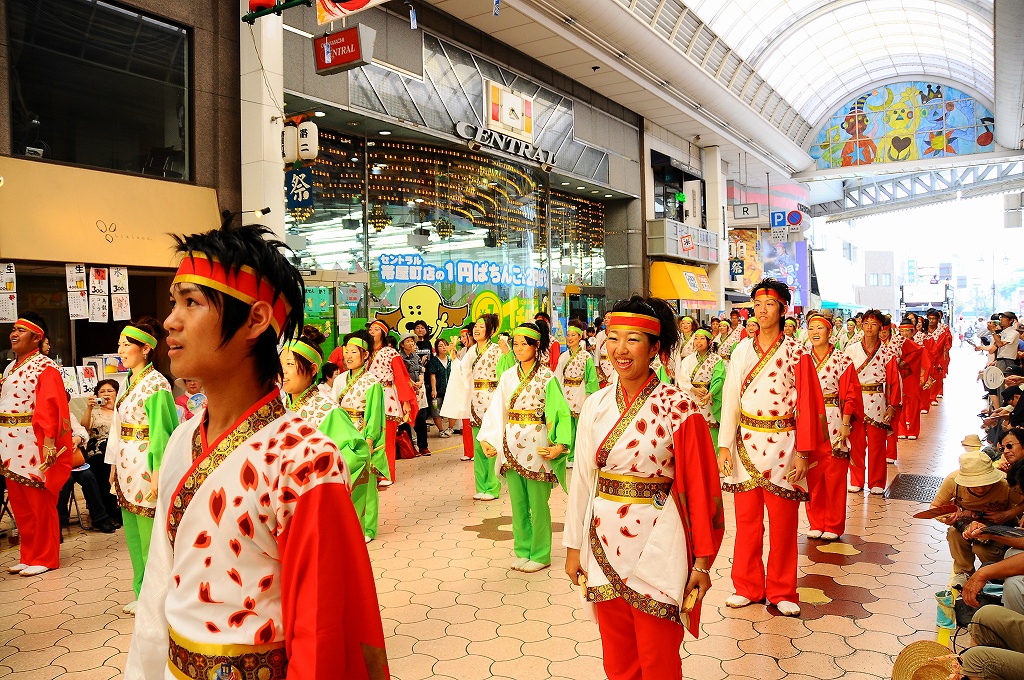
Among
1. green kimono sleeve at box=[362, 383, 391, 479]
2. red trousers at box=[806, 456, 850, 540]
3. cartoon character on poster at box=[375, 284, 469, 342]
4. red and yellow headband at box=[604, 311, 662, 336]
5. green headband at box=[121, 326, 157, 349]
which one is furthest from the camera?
cartoon character on poster at box=[375, 284, 469, 342]

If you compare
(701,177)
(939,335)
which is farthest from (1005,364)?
(701,177)

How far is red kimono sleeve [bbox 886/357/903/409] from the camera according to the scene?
779 centimetres

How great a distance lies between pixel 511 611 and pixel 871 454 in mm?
4550

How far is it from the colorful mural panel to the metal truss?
263 cm

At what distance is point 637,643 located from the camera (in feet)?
9.17

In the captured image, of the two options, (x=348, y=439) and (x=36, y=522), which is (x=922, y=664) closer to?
(x=348, y=439)

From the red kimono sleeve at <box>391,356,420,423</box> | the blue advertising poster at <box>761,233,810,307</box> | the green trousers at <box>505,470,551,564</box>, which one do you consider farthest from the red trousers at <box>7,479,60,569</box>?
the blue advertising poster at <box>761,233,810,307</box>

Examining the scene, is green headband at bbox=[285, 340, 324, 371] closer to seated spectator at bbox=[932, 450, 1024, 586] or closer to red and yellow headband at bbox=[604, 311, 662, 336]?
red and yellow headband at bbox=[604, 311, 662, 336]

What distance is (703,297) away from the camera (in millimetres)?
21344

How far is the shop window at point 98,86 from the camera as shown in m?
7.58

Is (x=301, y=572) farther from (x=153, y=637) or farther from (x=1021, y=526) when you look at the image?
(x=1021, y=526)

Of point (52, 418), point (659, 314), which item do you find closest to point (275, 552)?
point (659, 314)

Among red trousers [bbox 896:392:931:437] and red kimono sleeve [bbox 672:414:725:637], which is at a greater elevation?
red kimono sleeve [bbox 672:414:725:637]

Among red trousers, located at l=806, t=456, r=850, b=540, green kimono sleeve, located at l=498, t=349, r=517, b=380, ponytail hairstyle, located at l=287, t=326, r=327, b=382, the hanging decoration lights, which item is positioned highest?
the hanging decoration lights
